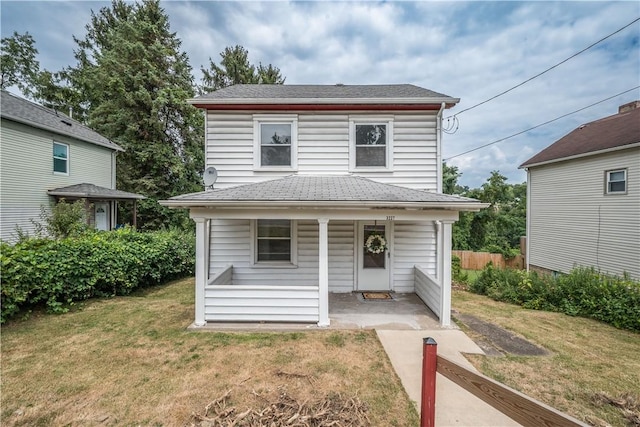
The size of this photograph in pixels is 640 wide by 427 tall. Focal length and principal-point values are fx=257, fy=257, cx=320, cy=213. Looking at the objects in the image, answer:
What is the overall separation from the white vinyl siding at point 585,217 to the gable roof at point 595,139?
12.8 inches

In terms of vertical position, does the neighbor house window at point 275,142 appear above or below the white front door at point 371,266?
above

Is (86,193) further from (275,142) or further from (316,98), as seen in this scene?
(316,98)

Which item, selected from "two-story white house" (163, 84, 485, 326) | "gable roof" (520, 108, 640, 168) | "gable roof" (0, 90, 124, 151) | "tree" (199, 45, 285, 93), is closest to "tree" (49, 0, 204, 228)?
"tree" (199, 45, 285, 93)

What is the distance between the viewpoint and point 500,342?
4715 millimetres

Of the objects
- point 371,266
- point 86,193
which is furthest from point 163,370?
point 86,193

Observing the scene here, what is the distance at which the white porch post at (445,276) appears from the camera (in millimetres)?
5219

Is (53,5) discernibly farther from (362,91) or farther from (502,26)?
(502,26)

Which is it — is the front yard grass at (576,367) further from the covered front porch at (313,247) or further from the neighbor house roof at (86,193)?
the neighbor house roof at (86,193)

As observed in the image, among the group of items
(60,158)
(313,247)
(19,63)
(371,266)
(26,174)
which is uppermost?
(19,63)

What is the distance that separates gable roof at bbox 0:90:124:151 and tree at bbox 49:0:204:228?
10.5ft

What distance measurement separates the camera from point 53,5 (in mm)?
13031

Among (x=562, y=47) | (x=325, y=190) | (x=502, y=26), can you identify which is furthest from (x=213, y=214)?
(x=562, y=47)

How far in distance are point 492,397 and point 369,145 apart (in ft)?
21.4

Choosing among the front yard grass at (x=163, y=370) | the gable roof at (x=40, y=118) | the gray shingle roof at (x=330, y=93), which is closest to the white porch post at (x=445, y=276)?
the front yard grass at (x=163, y=370)
